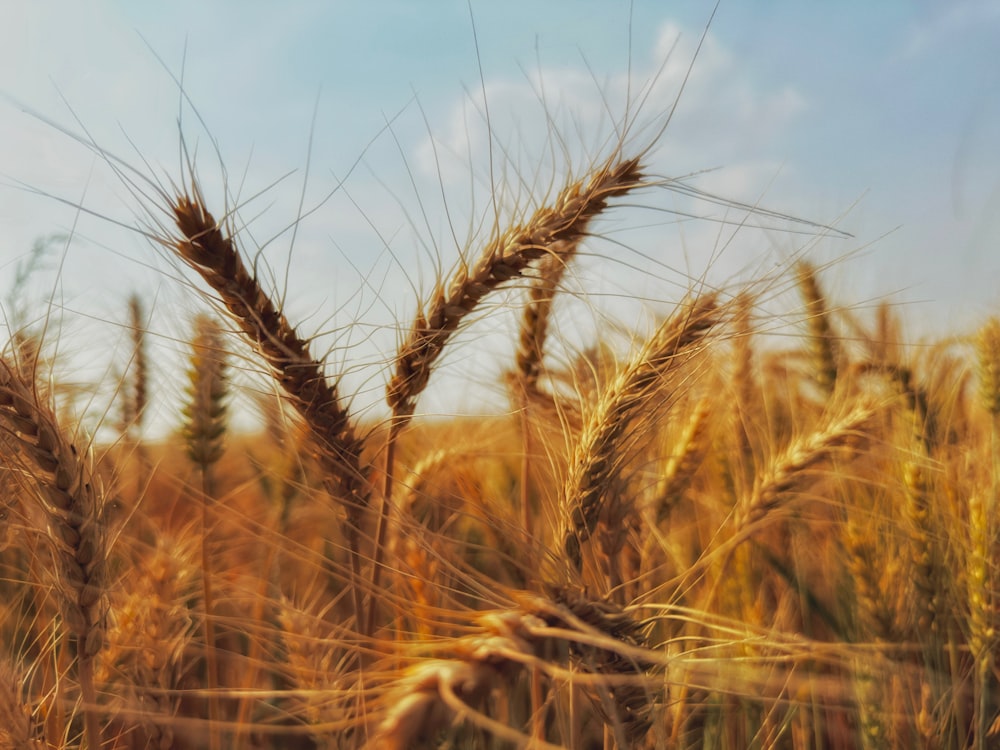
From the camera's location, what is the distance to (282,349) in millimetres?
1325

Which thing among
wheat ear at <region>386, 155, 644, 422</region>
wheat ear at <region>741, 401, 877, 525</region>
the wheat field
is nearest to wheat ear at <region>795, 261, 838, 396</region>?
the wheat field

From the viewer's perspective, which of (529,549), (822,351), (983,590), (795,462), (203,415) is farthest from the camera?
(822,351)

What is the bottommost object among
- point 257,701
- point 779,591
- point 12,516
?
point 257,701

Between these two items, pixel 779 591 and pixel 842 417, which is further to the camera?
pixel 779 591

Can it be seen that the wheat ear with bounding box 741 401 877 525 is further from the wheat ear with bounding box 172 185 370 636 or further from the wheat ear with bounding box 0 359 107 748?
the wheat ear with bounding box 0 359 107 748

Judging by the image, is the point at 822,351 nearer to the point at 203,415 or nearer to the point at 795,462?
the point at 795,462

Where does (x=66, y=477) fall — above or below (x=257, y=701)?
above

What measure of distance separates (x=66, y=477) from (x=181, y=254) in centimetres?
45

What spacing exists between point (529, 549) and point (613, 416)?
366mm

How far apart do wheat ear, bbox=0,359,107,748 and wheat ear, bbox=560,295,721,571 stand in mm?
861

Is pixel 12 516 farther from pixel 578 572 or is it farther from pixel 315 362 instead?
pixel 578 572

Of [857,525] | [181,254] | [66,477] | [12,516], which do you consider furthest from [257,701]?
[857,525]

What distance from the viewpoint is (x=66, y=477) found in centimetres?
127

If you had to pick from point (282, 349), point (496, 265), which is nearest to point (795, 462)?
point (496, 265)
